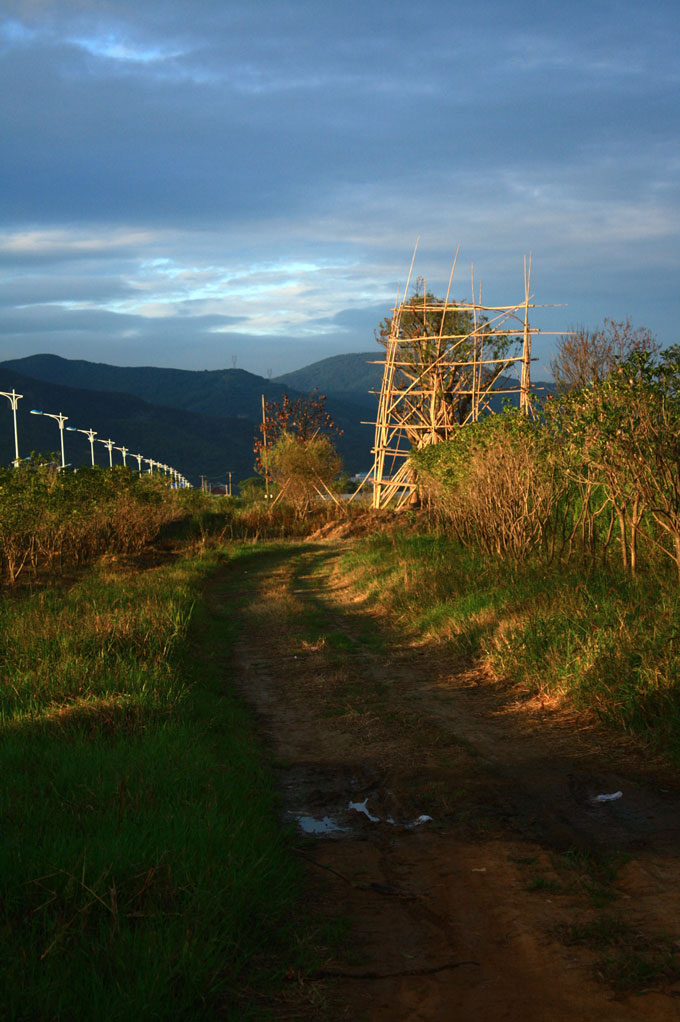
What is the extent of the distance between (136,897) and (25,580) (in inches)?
586

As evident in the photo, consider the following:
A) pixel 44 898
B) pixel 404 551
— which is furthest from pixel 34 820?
pixel 404 551

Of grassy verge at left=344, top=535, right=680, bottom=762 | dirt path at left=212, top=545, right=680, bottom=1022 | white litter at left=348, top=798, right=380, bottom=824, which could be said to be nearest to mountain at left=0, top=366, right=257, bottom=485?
grassy verge at left=344, top=535, right=680, bottom=762

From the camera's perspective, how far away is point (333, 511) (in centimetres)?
3419

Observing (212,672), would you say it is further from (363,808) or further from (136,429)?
(136,429)

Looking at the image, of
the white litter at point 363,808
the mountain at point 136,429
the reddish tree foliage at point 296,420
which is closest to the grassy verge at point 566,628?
the white litter at point 363,808

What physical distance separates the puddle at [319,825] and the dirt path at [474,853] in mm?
11

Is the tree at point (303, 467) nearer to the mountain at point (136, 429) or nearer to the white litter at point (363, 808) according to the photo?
the white litter at point (363, 808)

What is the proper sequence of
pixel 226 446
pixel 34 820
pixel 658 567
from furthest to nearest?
1. pixel 226 446
2. pixel 658 567
3. pixel 34 820

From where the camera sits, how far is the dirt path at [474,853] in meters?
3.02

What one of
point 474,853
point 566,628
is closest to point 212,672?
point 566,628

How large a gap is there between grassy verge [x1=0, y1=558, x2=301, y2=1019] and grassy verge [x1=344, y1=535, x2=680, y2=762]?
2674 mm

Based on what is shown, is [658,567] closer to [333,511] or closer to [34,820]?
[34,820]

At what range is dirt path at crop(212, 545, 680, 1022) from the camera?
3.02 meters

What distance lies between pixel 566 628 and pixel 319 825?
13.3 feet
